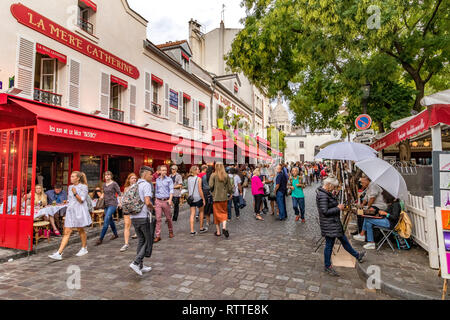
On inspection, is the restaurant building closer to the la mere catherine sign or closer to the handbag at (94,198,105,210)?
the la mere catherine sign

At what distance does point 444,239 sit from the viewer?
321cm

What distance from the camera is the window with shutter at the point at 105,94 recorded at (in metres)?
9.86

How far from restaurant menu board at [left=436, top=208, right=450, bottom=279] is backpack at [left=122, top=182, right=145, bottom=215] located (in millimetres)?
4123

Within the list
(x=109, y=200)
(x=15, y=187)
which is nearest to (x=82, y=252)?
(x=109, y=200)

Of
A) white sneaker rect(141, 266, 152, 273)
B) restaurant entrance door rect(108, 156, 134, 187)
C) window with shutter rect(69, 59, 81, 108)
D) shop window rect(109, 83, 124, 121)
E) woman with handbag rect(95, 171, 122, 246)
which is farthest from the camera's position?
restaurant entrance door rect(108, 156, 134, 187)

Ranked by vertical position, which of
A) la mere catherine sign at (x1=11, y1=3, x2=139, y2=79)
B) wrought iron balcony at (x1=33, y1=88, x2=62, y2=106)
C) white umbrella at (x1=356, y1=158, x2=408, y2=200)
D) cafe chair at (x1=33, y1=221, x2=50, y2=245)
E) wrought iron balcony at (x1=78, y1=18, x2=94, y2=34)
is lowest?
cafe chair at (x1=33, y1=221, x2=50, y2=245)

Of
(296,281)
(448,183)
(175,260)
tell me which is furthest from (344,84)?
(175,260)

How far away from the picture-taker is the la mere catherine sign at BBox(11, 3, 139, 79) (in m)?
7.31

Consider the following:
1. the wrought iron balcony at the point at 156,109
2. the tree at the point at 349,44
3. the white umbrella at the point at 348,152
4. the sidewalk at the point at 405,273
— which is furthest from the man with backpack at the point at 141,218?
the wrought iron balcony at the point at 156,109

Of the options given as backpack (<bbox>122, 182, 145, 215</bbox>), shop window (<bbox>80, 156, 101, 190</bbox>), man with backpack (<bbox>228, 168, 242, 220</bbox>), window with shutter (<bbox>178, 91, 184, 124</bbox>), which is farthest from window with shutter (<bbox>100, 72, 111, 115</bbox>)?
backpack (<bbox>122, 182, 145, 215</bbox>)

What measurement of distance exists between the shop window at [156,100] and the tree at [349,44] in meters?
4.78
